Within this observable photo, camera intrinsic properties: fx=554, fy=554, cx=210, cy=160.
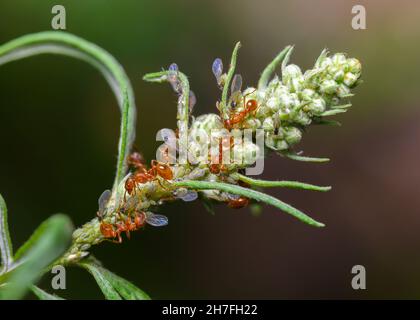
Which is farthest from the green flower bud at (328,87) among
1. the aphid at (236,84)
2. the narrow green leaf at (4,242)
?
the narrow green leaf at (4,242)

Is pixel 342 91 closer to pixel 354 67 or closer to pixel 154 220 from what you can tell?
pixel 354 67

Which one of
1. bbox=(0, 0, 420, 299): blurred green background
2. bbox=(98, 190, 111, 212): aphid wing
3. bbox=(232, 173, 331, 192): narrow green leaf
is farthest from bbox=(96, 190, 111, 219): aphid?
bbox=(0, 0, 420, 299): blurred green background

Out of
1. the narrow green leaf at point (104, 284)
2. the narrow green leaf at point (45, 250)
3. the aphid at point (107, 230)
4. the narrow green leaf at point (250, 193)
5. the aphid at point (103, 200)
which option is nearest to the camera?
the narrow green leaf at point (45, 250)

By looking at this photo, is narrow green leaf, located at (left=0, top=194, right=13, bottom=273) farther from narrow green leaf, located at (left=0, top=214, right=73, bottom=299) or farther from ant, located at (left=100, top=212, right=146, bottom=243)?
narrow green leaf, located at (left=0, top=214, right=73, bottom=299)

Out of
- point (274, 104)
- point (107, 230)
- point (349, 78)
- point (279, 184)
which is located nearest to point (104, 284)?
point (107, 230)

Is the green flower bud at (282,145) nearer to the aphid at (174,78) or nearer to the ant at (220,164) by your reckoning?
the ant at (220,164)

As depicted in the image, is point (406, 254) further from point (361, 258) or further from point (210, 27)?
point (210, 27)
